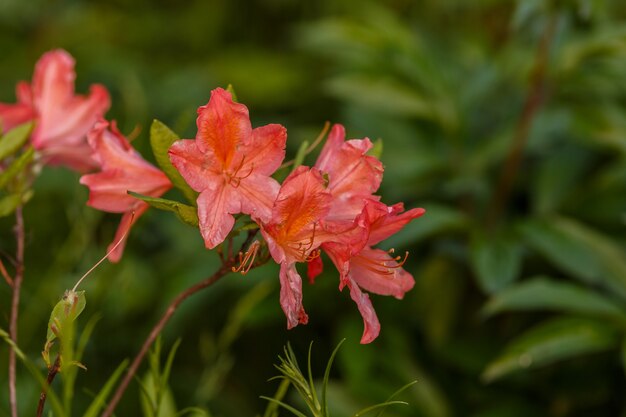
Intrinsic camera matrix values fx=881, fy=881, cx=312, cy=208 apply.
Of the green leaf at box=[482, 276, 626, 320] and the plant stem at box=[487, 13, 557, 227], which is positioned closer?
the green leaf at box=[482, 276, 626, 320]

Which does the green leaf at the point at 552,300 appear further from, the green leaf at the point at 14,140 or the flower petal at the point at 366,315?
the green leaf at the point at 14,140

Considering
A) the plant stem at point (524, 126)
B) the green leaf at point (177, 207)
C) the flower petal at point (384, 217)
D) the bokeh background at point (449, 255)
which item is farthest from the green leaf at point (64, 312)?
the plant stem at point (524, 126)

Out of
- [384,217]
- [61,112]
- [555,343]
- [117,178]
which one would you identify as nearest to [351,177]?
[384,217]

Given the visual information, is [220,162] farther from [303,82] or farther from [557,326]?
[303,82]

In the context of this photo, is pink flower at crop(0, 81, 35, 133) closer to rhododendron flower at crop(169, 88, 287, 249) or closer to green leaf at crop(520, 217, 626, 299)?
rhododendron flower at crop(169, 88, 287, 249)

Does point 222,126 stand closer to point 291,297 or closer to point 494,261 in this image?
point 291,297

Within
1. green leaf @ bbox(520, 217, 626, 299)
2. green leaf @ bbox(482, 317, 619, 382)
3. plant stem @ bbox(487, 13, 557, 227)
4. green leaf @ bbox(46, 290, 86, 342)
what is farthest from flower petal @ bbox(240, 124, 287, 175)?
plant stem @ bbox(487, 13, 557, 227)

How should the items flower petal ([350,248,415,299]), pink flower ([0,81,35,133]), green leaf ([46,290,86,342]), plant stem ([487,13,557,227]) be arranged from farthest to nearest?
plant stem ([487,13,557,227]) → pink flower ([0,81,35,133]) → flower petal ([350,248,415,299]) → green leaf ([46,290,86,342])
